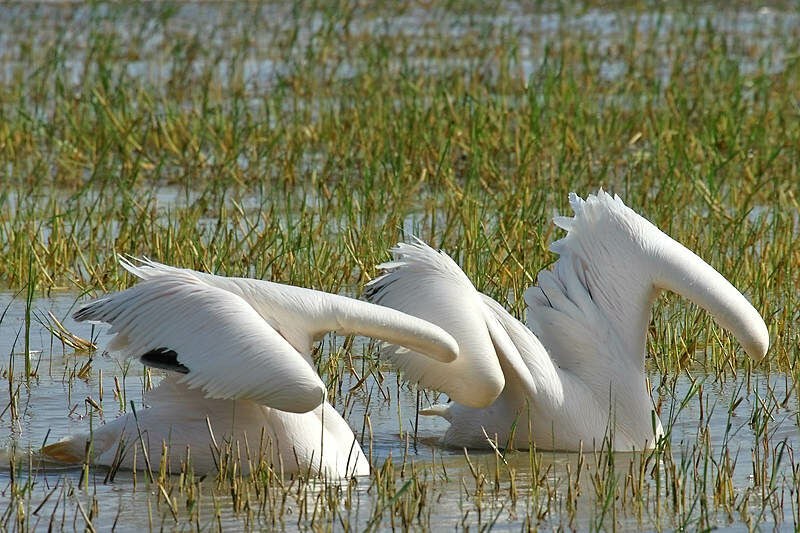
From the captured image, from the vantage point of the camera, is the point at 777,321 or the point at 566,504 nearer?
the point at 566,504

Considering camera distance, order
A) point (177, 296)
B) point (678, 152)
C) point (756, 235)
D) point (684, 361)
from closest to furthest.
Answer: point (177, 296) < point (684, 361) < point (756, 235) < point (678, 152)

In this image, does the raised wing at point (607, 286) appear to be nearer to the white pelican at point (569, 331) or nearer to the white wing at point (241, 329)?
the white pelican at point (569, 331)

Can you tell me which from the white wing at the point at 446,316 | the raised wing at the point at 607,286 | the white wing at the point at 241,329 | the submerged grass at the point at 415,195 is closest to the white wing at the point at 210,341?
the white wing at the point at 241,329

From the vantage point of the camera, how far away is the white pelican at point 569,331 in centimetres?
473

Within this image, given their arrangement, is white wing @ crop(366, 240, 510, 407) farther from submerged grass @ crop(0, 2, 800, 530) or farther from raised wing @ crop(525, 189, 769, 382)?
raised wing @ crop(525, 189, 769, 382)

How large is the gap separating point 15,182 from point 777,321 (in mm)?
5032

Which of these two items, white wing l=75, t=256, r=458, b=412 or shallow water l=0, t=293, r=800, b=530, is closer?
shallow water l=0, t=293, r=800, b=530

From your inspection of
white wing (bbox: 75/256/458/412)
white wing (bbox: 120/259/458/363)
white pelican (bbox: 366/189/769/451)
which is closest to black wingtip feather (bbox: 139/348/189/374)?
white wing (bbox: 75/256/458/412)

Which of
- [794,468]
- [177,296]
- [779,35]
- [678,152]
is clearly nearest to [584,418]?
[794,468]

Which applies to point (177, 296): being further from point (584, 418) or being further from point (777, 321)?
point (777, 321)

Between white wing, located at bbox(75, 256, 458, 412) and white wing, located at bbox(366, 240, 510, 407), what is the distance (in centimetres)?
17

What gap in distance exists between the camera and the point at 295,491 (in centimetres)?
434

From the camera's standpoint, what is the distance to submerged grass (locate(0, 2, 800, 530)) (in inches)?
165

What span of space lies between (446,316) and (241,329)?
2.24 ft
